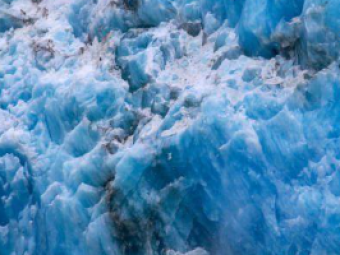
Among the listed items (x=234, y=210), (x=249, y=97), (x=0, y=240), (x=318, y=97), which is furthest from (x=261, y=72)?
(x=0, y=240)

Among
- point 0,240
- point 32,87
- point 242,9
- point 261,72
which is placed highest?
point 242,9

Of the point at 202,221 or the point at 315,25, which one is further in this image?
the point at 202,221

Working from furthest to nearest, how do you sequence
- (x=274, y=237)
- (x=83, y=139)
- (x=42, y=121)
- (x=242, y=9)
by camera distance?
1. (x=42, y=121)
2. (x=83, y=139)
3. (x=242, y=9)
4. (x=274, y=237)

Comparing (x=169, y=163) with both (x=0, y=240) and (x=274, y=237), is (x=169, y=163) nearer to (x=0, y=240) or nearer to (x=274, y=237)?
(x=274, y=237)

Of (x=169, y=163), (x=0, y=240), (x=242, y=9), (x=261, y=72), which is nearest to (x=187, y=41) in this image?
(x=242, y=9)

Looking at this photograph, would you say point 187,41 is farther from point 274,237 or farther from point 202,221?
point 274,237

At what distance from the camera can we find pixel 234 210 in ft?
8.76

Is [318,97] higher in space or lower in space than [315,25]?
lower

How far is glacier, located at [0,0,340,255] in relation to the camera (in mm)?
2555

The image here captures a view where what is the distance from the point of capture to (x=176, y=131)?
2916 mm

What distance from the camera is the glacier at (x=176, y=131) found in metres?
2.55

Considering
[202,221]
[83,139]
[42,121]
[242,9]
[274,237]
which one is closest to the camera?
[274,237]

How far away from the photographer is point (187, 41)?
3361 millimetres

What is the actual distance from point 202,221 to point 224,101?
2.78 feet
